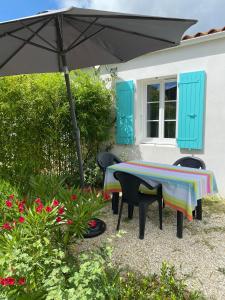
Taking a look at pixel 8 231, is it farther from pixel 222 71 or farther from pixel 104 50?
pixel 222 71

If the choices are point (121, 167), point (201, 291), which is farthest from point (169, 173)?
point (201, 291)

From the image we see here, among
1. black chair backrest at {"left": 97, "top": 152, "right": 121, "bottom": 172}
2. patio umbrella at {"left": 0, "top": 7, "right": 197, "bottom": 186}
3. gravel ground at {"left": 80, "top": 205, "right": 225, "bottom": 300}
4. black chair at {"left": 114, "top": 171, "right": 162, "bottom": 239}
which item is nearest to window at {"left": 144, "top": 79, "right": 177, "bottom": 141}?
black chair backrest at {"left": 97, "top": 152, "right": 121, "bottom": 172}

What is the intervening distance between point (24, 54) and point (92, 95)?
2.41 m

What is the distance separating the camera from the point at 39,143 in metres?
5.04

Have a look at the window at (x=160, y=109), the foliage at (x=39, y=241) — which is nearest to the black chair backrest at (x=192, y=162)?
the window at (x=160, y=109)

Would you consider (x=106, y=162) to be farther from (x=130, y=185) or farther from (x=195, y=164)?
(x=195, y=164)

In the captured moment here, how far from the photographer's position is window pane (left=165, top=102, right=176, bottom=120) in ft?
17.0

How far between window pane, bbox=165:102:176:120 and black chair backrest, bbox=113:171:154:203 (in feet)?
8.65

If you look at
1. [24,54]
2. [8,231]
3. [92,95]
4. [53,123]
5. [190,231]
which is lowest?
[190,231]

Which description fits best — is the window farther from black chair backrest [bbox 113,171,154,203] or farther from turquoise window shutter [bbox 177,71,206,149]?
black chair backrest [bbox 113,171,154,203]

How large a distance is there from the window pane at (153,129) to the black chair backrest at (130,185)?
2.71 m

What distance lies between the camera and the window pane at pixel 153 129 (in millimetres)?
5543

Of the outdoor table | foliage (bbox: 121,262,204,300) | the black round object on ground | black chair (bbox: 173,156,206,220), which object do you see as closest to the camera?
foliage (bbox: 121,262,204,300)

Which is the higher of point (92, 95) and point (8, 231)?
point (92, 95)
